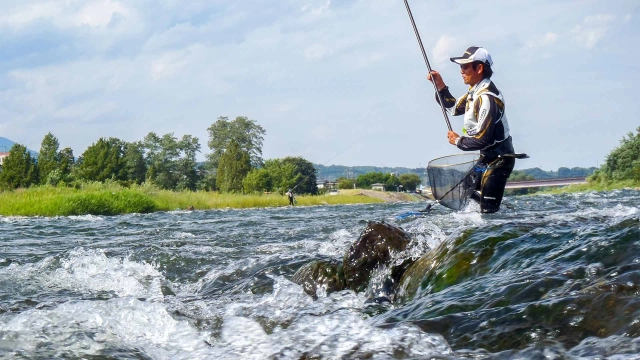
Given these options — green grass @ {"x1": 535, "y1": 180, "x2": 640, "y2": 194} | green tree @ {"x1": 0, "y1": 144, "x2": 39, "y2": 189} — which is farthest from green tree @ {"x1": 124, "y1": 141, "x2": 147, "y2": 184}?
green grass @ {"x1": 535, "y1": 180, "x2": 640, "y2": 194}

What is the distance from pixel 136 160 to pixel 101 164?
100ft

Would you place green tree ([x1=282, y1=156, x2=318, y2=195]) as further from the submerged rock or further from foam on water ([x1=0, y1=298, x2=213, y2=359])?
foam on water ([x1=0, y1=298, x2=213, y2=359])

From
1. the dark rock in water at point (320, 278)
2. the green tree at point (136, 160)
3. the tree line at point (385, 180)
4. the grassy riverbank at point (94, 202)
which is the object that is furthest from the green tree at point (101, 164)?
the tree line at point (385, 180)

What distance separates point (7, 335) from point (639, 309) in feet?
11.6

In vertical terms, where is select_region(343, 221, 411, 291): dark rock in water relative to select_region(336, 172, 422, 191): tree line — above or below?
below

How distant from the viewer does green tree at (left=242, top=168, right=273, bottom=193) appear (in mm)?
84812

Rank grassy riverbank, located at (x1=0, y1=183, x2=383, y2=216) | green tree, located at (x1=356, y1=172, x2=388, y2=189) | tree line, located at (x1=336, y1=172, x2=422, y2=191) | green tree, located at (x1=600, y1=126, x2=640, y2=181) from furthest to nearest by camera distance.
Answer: green tree, located at (x1=356, y1=172, x2=388, y2=189), tree line, located at (x1=336, y1=172, x2=422, y2=191), green tree, located at (x1=600, y1=126, x2=640, y2=181), grassy riverbank, located at (x1=0, y1=183, x2=383, y2=216)

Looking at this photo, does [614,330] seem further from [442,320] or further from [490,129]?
[490,129]

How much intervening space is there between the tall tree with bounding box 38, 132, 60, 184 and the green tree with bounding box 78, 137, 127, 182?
131 inches

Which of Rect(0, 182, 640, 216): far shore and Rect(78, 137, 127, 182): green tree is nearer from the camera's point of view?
Rect(0, 182, 640, 216): far shore

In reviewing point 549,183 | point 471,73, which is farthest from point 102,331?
point 549,183

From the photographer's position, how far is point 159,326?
446 cm

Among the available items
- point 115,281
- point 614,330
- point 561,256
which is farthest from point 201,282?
point 614,330

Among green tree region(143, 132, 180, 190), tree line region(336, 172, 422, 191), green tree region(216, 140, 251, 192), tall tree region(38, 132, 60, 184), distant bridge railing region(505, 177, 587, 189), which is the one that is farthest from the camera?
tree line region(336, 172, 422, 191)
